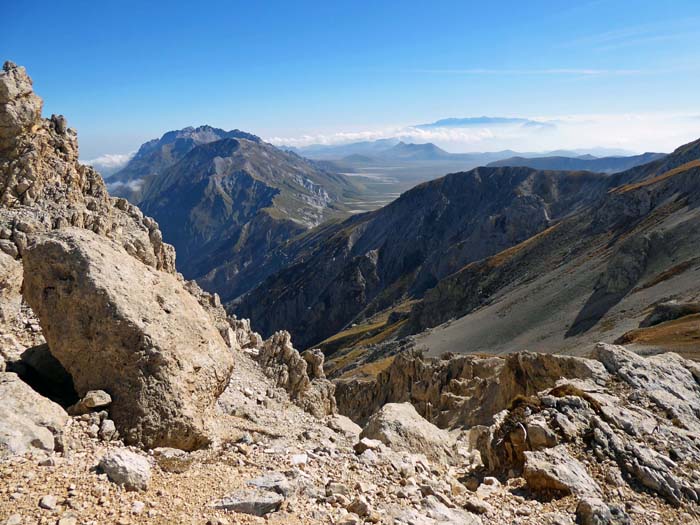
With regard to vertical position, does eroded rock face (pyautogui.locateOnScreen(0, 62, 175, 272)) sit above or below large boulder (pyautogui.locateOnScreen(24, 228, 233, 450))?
above

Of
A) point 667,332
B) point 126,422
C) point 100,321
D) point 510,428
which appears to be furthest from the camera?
point 667,332

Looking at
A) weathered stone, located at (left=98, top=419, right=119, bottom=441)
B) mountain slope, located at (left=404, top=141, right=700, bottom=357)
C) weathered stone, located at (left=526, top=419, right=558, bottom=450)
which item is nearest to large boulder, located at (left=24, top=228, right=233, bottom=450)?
weathered stone, located at (left=98, top=419, right=119, bottom=441)

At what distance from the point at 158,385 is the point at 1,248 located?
12560 millimetres

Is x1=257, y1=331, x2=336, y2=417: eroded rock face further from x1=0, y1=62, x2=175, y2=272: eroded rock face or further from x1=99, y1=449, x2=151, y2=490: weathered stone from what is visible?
x1=99, y1=449, x2=151, y2=490: weathered stone

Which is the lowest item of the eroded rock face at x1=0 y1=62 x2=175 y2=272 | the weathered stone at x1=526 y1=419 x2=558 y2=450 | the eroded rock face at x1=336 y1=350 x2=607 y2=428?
the eroded rock face at x1=336 y1=350 x2=607 y2=428

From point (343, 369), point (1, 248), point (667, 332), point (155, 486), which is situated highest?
point (1, 248)

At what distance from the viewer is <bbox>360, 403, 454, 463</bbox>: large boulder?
1644 centimetres

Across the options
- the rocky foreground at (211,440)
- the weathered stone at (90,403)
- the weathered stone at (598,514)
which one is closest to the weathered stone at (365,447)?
the rocky foreground at (211,440)

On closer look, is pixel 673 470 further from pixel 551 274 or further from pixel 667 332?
pixel 551 274

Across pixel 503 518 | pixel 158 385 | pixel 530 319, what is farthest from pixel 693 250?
pixel 158 385

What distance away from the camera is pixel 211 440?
41.6ft

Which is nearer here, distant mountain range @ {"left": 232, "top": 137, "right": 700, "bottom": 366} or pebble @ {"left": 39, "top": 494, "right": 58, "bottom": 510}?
pebble @ {"left": 39, "top": 494, "right": 58, "bottom": 510}

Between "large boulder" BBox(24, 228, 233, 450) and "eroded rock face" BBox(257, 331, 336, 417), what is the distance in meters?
19.5

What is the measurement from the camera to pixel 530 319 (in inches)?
3445
